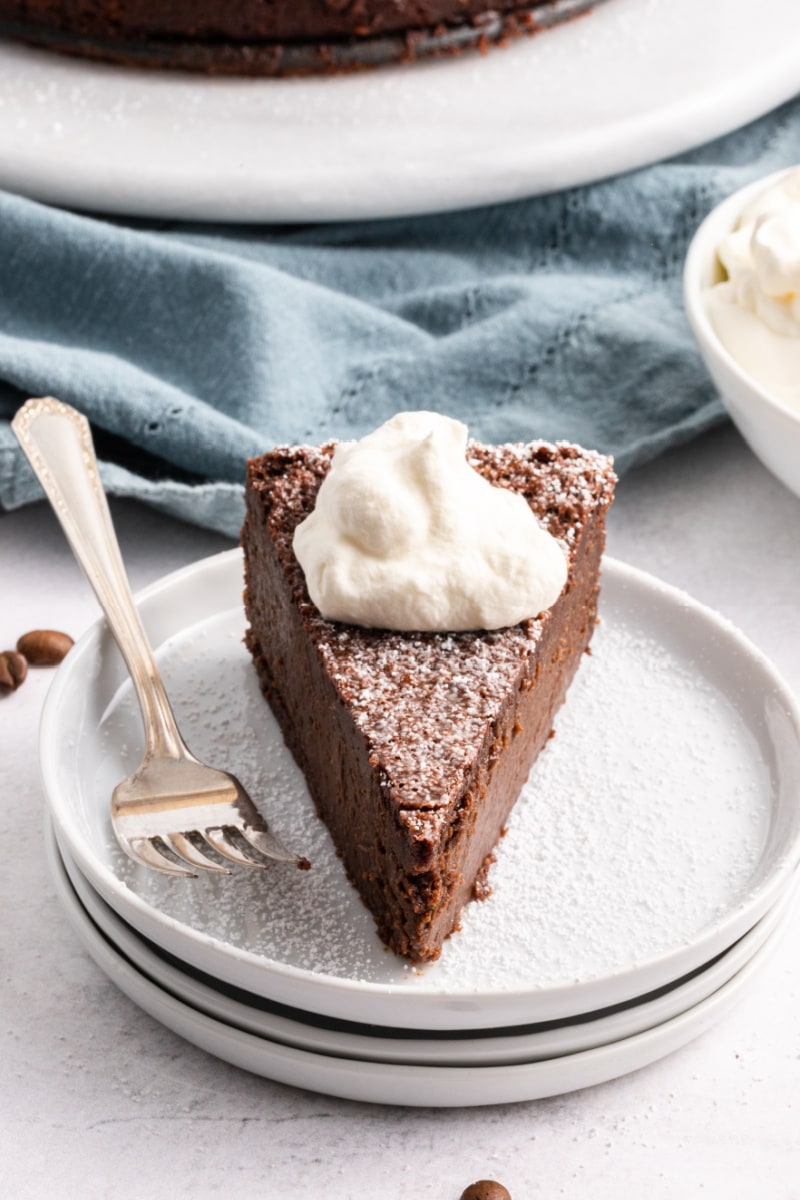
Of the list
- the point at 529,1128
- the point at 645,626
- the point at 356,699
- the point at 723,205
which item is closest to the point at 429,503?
the point at 356,699

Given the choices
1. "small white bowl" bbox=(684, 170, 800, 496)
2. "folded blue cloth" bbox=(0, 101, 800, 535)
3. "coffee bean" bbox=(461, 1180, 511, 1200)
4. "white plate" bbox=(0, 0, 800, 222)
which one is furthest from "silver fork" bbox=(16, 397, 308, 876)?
"small white bowl" bbox=(684, 170, 800, 496)

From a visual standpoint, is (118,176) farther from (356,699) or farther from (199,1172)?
(199,1172)

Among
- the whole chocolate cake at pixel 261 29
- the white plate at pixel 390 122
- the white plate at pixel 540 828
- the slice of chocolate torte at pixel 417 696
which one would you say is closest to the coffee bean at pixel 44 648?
the white plate at pixel 540 828

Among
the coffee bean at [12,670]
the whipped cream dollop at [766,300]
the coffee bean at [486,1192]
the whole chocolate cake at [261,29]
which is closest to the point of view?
the coffee bean at [486,1192]

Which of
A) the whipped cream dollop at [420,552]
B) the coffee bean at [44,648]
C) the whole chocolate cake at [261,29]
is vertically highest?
the whole chocolate cake at [261,29]

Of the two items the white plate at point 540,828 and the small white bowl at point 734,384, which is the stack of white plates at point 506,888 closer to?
the white plate at point 540,828

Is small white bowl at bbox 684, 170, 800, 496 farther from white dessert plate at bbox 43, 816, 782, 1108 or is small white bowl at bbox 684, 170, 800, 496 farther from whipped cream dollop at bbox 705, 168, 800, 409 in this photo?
white dessert plate at bbox 43, 816, 782, 1108

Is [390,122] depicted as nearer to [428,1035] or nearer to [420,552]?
[420,552]
